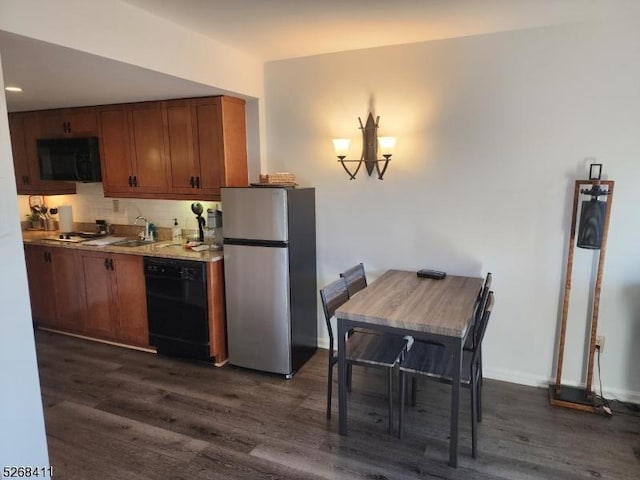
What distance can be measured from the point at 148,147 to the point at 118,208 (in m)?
1.04

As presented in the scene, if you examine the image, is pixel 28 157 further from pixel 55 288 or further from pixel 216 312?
pixel 216 312

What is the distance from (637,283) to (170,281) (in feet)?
11.1

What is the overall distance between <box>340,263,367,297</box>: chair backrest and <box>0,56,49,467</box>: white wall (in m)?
1.83

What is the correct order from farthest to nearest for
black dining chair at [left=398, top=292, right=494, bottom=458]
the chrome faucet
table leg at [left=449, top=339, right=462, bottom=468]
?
1. the chrome faucet
2. black dining chair at [left=398, top=292, right=494, bottom=458]
3. table leg at [left=449, top=339, right=462, bottom=468]

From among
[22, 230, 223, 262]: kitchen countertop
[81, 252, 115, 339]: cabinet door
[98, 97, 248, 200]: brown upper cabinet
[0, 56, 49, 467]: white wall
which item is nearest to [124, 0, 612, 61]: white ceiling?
[98, 97, 248, 200]: brown upper cabinet

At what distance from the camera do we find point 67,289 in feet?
13.0

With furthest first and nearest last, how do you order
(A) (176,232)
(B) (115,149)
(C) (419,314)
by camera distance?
1. (A) (176,232)
2. (B) (115,149)
3. (C) (419,314)

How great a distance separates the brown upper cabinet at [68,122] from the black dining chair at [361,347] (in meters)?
2.86

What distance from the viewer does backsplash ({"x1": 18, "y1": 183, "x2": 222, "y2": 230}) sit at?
4.10 meters

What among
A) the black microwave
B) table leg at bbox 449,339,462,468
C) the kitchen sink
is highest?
the black microwave

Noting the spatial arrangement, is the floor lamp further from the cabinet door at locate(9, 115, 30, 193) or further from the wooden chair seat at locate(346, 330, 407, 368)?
the cabinet door at locate(9, 115, 30, 193)

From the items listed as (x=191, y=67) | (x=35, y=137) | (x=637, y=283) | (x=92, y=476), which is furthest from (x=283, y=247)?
(x=35, y=137)

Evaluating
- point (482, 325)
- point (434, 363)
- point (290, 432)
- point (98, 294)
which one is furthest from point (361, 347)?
point (98, 294)

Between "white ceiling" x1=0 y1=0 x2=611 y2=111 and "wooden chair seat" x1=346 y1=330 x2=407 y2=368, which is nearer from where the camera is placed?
"white ceiling" x1=0 y1=0 x2=611 y2=111
